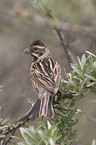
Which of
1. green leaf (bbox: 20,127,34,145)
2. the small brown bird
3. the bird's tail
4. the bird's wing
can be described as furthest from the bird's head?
green leaf (bbox: 20,127,34,145)

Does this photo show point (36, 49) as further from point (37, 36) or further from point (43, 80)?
point (37, 36)

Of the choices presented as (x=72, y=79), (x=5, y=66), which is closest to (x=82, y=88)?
(x=72, y=79)

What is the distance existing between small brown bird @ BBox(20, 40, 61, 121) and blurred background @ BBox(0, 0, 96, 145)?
769mm

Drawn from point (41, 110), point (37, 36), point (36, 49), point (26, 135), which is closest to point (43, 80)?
point (41, 110)

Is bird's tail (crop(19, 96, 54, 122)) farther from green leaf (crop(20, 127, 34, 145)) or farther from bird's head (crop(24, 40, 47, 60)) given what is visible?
bird's head (crop(24, 40, 47, 60))

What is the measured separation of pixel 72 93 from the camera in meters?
2.35

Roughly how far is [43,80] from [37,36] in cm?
409

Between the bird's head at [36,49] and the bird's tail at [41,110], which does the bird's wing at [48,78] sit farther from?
the bird's head at [36,49]

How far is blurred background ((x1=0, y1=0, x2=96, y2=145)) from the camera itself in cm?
427

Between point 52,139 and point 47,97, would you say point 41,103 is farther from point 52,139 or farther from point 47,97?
point 52,139

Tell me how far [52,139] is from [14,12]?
4.38 metres

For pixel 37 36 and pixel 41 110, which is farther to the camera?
pixel 37 36

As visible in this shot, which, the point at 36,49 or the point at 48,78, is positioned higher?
the point at 36,49

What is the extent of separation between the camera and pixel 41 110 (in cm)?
246
